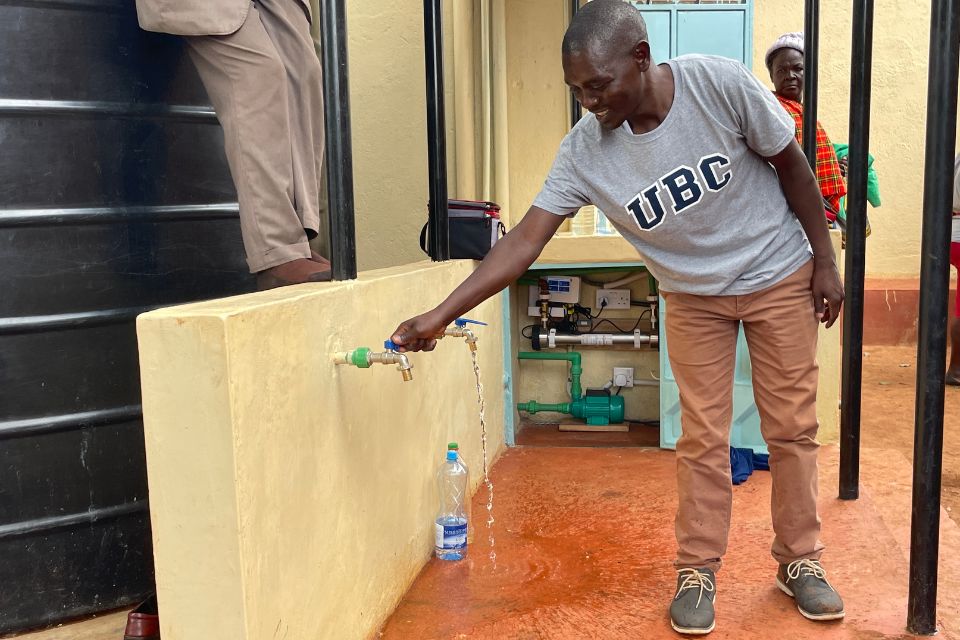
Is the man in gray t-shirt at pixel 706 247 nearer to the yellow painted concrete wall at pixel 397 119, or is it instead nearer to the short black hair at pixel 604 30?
the short black hair at pixel 604 30

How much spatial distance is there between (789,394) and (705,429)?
227 mm

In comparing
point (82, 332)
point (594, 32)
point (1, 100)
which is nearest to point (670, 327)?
point (594, 32)

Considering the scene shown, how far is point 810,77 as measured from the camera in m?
3.27

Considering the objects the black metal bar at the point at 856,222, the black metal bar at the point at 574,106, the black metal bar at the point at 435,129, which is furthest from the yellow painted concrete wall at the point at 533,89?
the black metal bar at the point at 856,222

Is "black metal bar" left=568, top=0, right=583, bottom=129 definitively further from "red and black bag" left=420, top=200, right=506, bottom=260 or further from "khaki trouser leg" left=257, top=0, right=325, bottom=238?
"khaki trouser leg" left=257, top=0, right=325, bottom=238

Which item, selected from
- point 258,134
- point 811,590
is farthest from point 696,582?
point 258,134

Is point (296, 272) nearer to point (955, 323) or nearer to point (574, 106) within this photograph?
point (574, 106)

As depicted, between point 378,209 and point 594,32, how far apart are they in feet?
7.08

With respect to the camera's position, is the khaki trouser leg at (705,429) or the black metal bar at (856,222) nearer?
the khaki trouser leg at (705,429)

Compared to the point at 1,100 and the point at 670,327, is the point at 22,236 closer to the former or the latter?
the point at 1,100

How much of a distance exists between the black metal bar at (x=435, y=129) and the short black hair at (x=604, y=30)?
4.07 feet

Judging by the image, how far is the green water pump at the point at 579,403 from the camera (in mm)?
4434

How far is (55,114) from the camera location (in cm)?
229

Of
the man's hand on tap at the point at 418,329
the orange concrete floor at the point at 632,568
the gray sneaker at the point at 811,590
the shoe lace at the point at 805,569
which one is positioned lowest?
the orange concrete floor at the point at 632,568
